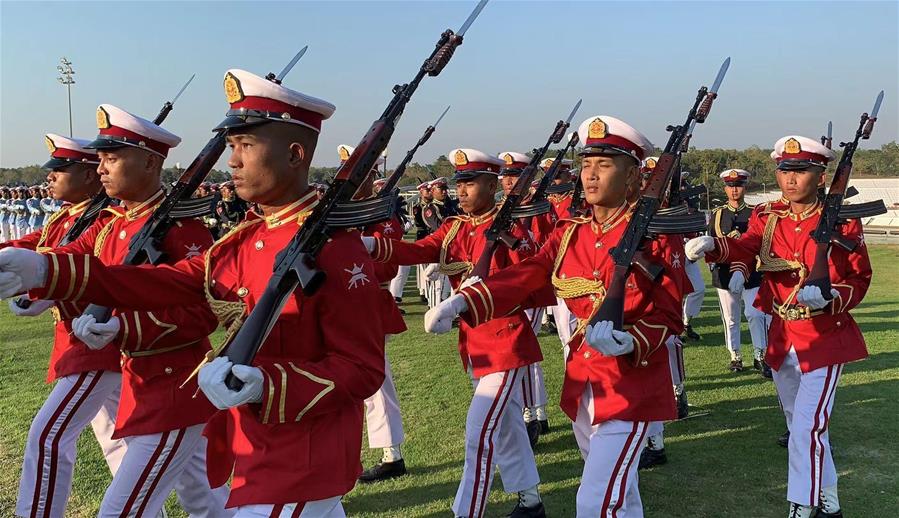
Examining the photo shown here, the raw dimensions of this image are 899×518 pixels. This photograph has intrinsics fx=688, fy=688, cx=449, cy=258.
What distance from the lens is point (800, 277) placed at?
480 centimetres

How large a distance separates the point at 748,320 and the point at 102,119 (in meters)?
7.20

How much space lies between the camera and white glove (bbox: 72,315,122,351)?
10.6 feet

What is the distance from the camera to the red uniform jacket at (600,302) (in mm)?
3453

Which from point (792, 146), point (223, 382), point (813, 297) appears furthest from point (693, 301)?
point (223, 382)

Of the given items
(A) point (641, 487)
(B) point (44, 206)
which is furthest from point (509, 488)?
(B) point (44, 206)

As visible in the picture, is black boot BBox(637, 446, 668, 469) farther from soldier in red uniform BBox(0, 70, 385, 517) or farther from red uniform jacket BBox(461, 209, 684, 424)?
soldier in red uniform BBox(0, 70, 385, 517)

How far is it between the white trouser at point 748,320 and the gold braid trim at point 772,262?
302 centimetres

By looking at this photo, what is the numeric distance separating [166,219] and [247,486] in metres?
1.94

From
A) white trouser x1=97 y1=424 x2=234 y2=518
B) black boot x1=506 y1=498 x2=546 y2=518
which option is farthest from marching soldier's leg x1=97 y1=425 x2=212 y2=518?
black boot x1=506 y1=498 x2=546 y2=518

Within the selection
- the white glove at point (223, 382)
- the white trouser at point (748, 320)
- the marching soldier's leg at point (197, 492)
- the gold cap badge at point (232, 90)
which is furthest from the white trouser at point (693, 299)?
the white glove at point (223, 382)

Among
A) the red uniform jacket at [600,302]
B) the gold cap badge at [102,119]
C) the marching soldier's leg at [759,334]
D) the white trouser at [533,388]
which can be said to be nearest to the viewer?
the red uniform jacket at [600,302]

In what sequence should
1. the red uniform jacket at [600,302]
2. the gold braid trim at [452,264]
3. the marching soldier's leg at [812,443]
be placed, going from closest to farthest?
the red uniform jacket at [600,302], the marching soldier's leg at [812,443], the gold braid trim at [452,264]

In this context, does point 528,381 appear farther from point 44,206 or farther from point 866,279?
point 44,206

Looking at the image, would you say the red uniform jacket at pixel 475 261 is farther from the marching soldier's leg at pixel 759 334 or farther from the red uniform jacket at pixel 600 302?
the marching soldier's leg at pixel 759 334
